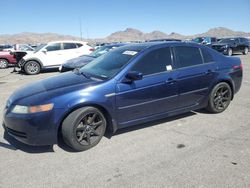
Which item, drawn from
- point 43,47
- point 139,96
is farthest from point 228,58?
point 43,47

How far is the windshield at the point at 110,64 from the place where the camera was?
14.6 ft

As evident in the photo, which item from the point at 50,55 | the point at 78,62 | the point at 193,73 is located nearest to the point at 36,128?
the point at 193,73

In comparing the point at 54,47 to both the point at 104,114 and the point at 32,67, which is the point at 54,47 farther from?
the point at 104,114

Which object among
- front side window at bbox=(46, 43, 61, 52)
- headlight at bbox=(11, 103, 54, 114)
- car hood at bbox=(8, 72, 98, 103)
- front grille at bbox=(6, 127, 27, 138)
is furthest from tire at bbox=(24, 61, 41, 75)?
headlight at bbox=(11, 103, 54, 114)

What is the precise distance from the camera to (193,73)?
5.03 m

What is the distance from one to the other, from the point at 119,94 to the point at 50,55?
34.4 feet

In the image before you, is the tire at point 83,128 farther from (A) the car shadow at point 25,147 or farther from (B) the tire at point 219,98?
(B) the tire at point 219,98

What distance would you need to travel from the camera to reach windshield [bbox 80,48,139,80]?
176 inches

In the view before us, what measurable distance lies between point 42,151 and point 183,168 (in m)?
2.12

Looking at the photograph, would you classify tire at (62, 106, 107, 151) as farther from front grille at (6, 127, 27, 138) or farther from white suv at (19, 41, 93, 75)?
white suv at (19, 41, 93, 75)

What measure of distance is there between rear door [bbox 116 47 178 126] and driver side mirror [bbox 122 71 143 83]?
0.07 m

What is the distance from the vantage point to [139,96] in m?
4.34

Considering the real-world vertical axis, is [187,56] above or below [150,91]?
above

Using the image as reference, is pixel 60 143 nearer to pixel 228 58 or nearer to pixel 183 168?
pixel 183 168
